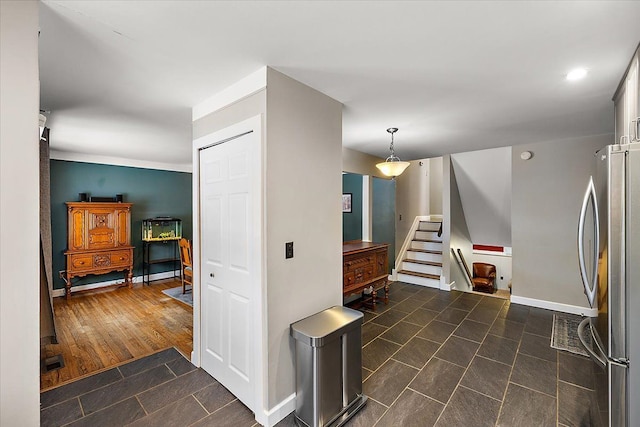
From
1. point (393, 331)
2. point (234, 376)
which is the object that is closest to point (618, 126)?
point (393, 331)

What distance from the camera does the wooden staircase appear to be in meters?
5.24

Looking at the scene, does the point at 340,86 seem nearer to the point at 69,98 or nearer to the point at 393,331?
the point at 69,98

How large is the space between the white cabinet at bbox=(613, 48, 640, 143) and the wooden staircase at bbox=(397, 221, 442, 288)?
337cm

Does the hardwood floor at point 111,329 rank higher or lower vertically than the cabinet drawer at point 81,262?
lower

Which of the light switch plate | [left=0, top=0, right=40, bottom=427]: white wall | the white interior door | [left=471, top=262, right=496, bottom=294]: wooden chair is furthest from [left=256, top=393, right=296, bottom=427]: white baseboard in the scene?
[left=471, top=262, right=496, bottom=294]: wooden chair

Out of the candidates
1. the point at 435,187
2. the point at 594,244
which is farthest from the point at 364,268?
the point at 435,187

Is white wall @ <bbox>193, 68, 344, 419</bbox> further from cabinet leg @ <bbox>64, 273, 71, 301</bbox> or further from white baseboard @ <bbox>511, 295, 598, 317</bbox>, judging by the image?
cabinet leg @ <bbox>64, 273, 71, 301</bbox>

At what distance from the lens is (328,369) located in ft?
6.15

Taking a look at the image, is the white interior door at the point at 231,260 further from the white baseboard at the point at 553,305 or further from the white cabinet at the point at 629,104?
the white baseboard at the point at 553,305

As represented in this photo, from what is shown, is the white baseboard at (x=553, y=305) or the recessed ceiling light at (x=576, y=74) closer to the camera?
the recessed ceiling light at (x=576, y=74)

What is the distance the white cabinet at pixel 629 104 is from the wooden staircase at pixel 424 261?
11.1ft

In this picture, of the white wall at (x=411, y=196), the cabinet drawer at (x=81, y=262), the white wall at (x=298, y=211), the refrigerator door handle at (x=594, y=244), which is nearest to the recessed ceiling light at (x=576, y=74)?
the refrigerator door handle at (x=594, y=244)

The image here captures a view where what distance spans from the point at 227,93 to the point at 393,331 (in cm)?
305

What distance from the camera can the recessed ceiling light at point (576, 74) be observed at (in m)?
2.00
